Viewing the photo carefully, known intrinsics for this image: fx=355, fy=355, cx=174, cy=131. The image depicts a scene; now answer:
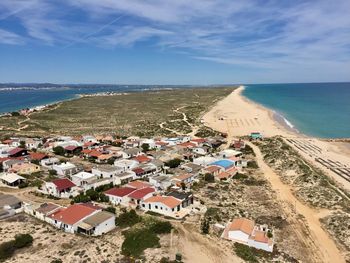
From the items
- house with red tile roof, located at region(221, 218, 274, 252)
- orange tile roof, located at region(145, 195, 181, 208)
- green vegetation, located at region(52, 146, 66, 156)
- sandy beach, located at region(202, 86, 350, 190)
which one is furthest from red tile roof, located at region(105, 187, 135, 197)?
sandy beach, located at region(202, 86, 350, 190)

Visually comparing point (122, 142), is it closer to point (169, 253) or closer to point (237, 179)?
point (237, 179)

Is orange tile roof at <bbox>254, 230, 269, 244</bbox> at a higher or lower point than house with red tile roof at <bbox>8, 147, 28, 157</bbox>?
higher

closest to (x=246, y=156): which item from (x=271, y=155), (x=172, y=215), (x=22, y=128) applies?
(x=271, y=155)

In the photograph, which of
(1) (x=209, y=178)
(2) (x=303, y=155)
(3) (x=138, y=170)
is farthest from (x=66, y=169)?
(2) (x=303, y=155)

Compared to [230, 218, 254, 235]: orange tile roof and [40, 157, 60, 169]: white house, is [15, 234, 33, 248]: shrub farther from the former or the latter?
[40, 157, 60, 169]: white house

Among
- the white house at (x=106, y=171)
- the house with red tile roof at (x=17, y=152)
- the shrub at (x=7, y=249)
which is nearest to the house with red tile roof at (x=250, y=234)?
the shrub at (x=7, y=249)

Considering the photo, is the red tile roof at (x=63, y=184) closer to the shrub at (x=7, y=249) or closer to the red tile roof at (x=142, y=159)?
the shrub at (x=7, y=249)
